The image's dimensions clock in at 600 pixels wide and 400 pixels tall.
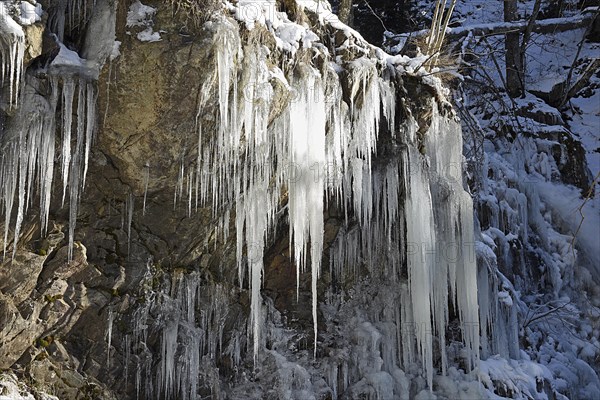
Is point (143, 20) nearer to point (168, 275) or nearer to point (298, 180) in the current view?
point (298, 180)

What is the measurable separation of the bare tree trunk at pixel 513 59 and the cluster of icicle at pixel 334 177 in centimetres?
518

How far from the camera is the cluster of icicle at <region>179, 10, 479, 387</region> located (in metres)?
5.45

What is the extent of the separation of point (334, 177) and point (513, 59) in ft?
23.0

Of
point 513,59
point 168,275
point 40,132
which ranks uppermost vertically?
point 513,59

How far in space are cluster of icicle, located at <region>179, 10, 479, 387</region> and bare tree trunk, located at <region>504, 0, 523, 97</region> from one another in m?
5.18

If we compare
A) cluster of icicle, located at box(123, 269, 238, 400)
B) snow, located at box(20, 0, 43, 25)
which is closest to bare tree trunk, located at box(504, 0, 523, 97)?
cluster of icicle, located at box(123, 269, 238, 400)

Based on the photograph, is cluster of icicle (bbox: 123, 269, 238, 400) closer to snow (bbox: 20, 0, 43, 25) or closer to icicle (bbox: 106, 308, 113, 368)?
icicle (bbox: 106, 308, 113, 368)

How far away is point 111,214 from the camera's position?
596 centimetres

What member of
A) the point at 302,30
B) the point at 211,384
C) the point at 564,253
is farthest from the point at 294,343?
the point at 564,253

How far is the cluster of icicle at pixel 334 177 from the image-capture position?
5449 mm

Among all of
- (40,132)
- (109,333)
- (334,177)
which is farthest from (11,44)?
(334,177)

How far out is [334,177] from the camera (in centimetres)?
636

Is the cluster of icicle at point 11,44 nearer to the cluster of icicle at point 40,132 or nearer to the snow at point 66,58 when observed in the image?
the cluster of icicle at point 40,132

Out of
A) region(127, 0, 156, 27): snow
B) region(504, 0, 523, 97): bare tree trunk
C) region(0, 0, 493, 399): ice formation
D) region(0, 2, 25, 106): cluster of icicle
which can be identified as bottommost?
region(0, 0, 493, 399): ice formation
